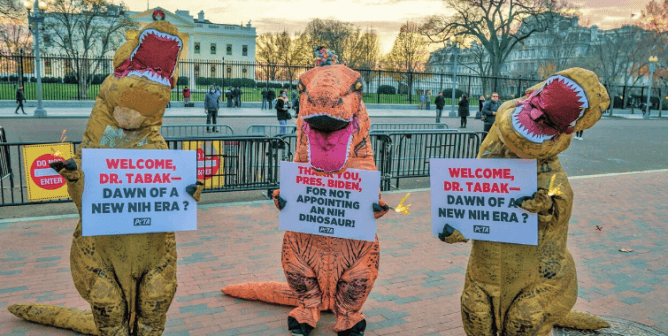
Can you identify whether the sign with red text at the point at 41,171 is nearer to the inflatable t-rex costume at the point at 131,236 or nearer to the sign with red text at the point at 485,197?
the inflatable t-rex costume at the point at 131,236

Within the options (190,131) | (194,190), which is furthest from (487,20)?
(194,190)

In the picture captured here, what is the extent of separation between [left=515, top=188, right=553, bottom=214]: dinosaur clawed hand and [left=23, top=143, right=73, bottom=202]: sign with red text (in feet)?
20.7

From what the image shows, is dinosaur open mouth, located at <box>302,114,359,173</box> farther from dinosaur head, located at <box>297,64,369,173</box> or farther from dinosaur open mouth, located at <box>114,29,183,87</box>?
dinosaur open mouth, located at <box>114,29,183,87</box>

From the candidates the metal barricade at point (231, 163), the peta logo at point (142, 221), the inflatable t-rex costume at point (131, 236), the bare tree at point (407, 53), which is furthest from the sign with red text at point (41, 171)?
the bare tree at point (407, 53)

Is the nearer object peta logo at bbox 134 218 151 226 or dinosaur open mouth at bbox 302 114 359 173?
peta logo at bbox 134 218 151 226

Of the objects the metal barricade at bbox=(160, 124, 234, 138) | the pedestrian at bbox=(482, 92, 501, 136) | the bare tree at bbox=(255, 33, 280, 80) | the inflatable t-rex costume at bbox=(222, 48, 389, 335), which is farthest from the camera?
the bare tree at bbox=(255, 33, 280, 80)

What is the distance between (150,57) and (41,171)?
5.02m

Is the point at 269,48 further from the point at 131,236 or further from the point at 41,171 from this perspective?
the point at 131,236

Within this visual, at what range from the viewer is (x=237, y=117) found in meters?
25.1

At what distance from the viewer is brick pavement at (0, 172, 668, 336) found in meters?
4.34

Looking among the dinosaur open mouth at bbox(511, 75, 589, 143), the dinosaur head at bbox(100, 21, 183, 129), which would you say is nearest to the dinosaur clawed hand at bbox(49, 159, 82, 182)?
the dinosaur head at bbox(100, 21, 183, 129)

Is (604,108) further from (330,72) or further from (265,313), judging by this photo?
(265,313)

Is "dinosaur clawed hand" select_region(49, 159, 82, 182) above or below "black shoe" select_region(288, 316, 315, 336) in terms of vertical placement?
above

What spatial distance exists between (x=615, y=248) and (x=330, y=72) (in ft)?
16.2
